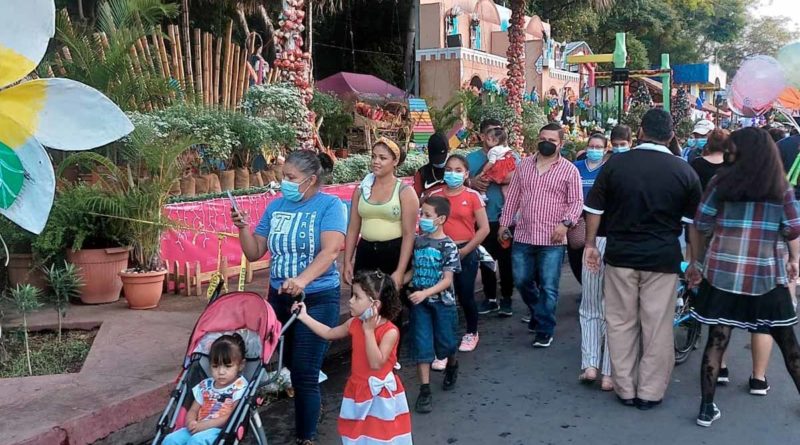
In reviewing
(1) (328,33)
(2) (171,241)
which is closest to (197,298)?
(2) (171,241)

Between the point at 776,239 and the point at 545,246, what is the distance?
69.6 inches

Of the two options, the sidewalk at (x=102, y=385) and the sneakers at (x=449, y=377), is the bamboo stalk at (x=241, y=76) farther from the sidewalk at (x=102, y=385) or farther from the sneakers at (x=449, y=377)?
the sneakers at (x=449, y=377)

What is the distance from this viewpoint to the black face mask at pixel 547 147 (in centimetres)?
536

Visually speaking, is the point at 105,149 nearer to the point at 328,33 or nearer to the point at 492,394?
the point at 492,394

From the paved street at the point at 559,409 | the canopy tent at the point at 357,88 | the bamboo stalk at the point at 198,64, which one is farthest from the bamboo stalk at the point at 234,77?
the paved street at the point at 559,409

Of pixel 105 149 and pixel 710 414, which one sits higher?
pixel 105 149

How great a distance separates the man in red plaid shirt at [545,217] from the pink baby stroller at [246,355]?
8.56ft

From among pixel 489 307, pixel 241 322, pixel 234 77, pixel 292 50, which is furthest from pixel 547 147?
pixel 234 77

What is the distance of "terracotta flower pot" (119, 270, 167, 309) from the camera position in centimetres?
614

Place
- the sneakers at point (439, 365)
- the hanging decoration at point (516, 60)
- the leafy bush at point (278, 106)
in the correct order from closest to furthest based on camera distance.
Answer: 1. the sneakers at point (439, 365)
2. the leafy bush at point (278, 106)
3. the hanging decoration at point (516, 60)

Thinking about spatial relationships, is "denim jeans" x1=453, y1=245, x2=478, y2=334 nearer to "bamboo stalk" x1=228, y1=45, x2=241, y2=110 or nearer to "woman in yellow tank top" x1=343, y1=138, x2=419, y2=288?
"woman in yellow tank top" x1=343, y1=138, x2=419, y2=288

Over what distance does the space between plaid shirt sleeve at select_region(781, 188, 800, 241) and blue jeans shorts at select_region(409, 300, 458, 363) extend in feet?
6.71

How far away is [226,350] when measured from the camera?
3367 mm

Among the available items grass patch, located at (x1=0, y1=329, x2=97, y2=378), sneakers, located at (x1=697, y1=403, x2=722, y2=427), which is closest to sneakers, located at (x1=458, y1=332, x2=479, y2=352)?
sneakers, located at (x1=697, y1=403, x2=722, y2=427)
